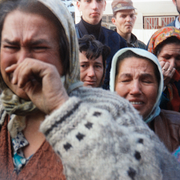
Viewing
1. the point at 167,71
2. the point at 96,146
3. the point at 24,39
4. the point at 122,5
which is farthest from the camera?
the point at 122,5

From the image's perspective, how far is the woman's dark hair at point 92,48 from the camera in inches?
120

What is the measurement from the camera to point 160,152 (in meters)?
1.17

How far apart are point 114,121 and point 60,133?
0.24 metres

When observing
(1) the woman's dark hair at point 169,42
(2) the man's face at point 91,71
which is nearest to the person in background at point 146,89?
(2) the man's face at point 91,71

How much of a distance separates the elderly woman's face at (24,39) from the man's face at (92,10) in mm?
2409

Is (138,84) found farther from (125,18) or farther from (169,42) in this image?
(125,18)

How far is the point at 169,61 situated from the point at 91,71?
2.98ft

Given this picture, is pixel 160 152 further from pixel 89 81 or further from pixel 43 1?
pixel 89 81

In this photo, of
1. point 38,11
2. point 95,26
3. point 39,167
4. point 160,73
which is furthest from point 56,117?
point 95,26

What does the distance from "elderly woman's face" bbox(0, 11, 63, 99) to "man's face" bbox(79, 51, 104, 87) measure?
5.80 ft

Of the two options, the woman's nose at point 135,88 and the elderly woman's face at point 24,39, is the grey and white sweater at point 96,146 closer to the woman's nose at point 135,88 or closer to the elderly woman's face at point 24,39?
the elderly woman's face at point 24,39

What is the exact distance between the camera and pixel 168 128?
209 cm

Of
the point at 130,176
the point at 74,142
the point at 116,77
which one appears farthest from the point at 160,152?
the point at 116,77

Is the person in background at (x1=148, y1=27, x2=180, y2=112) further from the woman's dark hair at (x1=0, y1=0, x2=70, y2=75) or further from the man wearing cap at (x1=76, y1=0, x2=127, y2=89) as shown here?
the woman's dark hair at (x1=0, y1=0, x2=70, y2=75)
